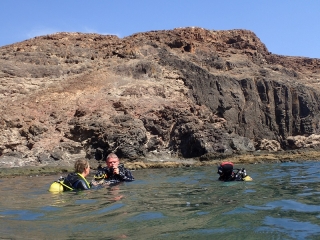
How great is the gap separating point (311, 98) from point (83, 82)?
Answer: 1022 inches

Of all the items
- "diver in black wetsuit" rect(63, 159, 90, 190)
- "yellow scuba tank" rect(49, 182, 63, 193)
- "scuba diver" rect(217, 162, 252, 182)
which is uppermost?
"diver in black wetsuit" rect(63, 159, 90, 190)

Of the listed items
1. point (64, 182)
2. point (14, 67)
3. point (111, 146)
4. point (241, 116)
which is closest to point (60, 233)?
point (64, 182)

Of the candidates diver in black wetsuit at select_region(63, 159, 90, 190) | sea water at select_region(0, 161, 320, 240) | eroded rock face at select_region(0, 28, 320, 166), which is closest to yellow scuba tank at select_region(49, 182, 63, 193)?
diver in black wetsuit at select_region(63, 159, 90, 190)

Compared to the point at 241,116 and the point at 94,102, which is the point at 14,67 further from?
the point at 241,116

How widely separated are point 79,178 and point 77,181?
0.26ft

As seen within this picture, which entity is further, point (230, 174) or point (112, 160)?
point (230, 174)

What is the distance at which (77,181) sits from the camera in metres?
8.78

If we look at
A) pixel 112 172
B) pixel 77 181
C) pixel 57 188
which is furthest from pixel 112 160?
pixel 77 181

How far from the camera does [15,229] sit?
16.6 feet

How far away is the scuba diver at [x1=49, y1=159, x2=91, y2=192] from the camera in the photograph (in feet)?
28.4

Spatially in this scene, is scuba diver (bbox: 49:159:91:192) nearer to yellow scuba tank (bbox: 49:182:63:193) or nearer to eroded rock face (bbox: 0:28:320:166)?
yellow scuba tank (bbox: 49:182:63:193)

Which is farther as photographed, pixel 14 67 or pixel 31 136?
pixel 14 67

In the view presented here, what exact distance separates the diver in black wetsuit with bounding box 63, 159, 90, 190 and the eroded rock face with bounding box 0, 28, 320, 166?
56.5 ft

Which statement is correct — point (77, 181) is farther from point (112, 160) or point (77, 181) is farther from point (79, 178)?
point (112, 160)
